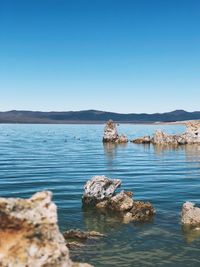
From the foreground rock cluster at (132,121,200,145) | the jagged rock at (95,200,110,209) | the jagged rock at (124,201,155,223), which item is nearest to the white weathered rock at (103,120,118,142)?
the foreground rock cluster at (132,121,200,145)

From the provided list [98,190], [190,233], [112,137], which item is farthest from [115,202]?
[112,137]

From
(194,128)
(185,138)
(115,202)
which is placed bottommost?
(115,202)

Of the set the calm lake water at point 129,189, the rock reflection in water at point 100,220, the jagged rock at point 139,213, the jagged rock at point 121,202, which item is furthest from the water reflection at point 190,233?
the jagged rock at point 121,202

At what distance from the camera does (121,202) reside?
113ft

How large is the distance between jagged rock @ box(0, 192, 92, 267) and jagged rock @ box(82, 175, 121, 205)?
25.7 metres

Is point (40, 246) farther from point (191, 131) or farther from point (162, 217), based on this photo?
point (191, 131)

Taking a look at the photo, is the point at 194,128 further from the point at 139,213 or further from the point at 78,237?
the point at 78,237

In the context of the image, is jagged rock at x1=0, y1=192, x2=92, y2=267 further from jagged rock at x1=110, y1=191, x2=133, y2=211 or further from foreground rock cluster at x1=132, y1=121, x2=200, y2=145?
foreground rock cluster at x1=132, y1=121, x2=200, y2=145

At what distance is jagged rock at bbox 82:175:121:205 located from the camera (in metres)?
36.7

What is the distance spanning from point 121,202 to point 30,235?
2413 centimetres

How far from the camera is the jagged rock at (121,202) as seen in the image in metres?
33.8

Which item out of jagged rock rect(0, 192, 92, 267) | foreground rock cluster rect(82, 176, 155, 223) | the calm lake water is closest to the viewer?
jagged rock rect(0, 192, 92, 267)

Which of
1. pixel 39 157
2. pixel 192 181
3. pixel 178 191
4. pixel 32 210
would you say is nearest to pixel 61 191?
pixel 178 191

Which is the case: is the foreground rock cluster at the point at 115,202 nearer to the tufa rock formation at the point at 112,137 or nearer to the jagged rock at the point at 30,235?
the jagged rock at the point at 30,235
